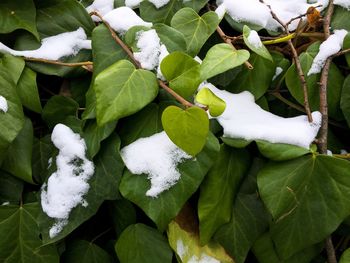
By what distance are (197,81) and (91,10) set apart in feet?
1.19

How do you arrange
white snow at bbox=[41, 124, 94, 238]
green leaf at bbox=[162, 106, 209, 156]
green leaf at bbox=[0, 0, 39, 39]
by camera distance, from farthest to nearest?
1. green leaf at bbox=[0, 0, 39, 39]
2. white snow at bbox=[41, 124, 94, 238]
3. green leaf at bbox=[162, 106, 209, 156]

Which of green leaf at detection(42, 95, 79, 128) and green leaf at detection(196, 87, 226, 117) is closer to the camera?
green leaf at detection(196, 87, 226, 117)

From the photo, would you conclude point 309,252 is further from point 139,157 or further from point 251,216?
point 139,157

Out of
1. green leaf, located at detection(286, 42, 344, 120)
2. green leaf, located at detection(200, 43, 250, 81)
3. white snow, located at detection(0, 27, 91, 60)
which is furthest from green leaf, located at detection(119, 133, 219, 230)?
white snow, located at detection(0, 27, 91, 60)

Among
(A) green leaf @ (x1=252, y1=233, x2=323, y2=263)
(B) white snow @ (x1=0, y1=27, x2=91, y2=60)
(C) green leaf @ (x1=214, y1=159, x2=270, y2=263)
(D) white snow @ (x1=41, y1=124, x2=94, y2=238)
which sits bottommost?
(A) green leaf @ (x1=252, y1=233, x2=323, y2=263)

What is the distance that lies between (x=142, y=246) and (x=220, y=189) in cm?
17

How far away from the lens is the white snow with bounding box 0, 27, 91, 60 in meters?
0.89

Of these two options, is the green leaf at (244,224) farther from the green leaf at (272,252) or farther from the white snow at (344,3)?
the white snow at (344,3)

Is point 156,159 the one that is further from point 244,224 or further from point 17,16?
point 17,16

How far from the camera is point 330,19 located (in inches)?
36.5

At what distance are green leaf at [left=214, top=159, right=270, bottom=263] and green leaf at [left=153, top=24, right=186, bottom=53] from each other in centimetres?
26

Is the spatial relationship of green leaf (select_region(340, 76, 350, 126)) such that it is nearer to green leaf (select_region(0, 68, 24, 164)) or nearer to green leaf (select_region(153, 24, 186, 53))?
green leaf (select_region(153, 24, 186, 53))

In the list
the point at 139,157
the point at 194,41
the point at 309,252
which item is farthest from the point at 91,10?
the point at 309,252

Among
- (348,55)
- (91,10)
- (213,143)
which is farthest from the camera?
(91,10)
